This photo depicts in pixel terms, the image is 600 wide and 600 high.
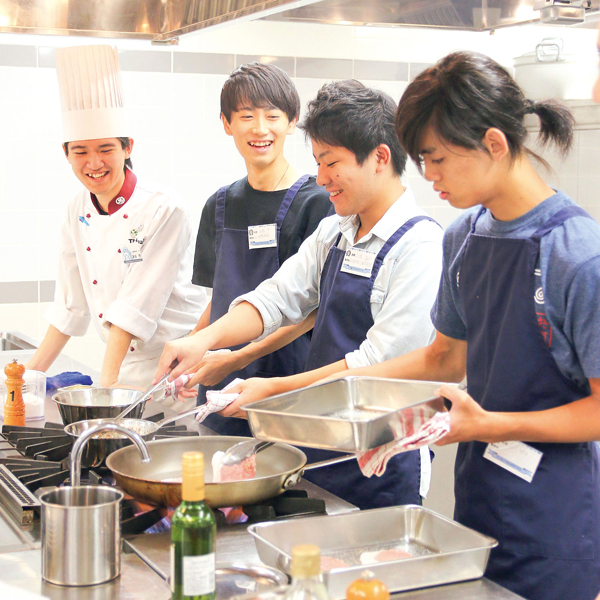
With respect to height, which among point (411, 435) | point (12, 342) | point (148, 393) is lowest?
point (12, 342)

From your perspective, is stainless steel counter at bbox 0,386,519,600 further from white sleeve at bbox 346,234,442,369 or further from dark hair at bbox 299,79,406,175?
dark hair at bbox 299,79,406,175

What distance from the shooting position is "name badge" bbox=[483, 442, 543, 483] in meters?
1.38

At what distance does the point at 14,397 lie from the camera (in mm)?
2004

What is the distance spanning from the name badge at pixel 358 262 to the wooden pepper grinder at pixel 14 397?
856 mm

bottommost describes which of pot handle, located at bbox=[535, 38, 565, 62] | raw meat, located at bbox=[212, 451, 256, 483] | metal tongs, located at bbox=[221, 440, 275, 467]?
raw meat, located at bbox=[212, 451, 256, 483]

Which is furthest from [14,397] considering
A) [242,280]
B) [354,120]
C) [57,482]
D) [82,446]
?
[354,120]

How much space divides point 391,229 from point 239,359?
581mm

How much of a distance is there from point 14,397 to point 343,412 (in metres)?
0.94

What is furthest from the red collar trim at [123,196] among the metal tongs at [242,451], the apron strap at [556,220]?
the apron strap at [556,220]

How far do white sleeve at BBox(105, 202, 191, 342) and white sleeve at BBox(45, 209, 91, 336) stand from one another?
1.03ft

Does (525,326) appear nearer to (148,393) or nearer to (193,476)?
(193,476)

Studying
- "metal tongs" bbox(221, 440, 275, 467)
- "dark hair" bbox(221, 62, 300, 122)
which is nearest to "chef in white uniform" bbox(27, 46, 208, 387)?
"dark hair" bbox(221, 62, 300, 122)

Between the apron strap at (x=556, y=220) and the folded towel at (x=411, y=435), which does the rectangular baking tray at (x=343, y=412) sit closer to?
the folded towel at (x=411, y=435)

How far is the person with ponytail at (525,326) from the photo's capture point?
4.32 feet
